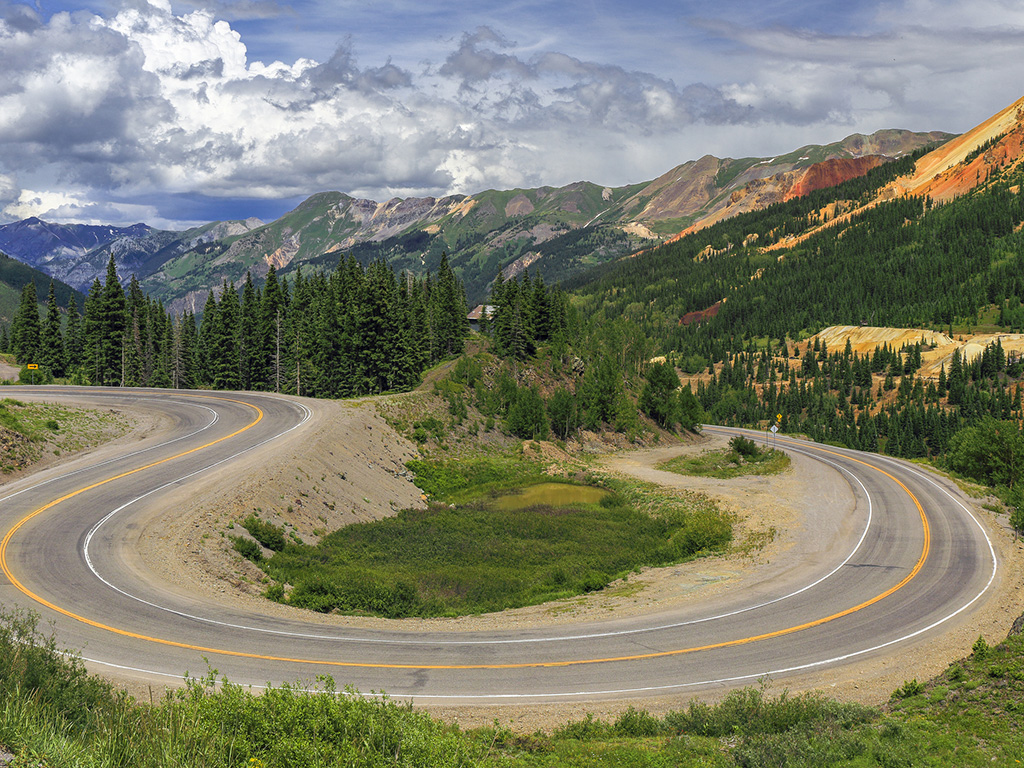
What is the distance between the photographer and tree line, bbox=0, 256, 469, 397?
251 feet

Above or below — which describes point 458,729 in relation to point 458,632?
above

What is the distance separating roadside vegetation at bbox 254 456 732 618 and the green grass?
513 inches

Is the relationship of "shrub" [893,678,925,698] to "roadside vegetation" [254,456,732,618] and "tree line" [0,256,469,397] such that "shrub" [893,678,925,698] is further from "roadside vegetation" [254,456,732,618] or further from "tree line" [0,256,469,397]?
"tree line" [0,256,469,397]

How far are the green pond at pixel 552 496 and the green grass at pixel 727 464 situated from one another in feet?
43.7

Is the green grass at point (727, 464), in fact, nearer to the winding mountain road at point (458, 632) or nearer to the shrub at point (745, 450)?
the shrub at point (745, 450)

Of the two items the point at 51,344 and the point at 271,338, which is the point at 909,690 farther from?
the point at 51,344

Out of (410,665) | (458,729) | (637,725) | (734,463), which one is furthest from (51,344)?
(637,725)

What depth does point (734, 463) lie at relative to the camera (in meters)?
74.2

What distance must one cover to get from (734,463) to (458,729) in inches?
2567

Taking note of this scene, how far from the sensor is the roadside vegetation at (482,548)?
93.9 ft

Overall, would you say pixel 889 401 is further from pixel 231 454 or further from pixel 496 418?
pixel 231 454

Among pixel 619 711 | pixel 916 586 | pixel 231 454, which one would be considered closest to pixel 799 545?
pixel 916 586

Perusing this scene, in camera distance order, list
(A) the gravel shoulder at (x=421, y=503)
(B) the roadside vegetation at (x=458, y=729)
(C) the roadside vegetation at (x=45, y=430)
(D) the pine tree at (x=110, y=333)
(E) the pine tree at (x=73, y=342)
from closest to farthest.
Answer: (B) the roadside vegetation at (x=458, y=729)
(A) the gravel shoulder at (x=421, y=503)
(C) the roadside vegetation at (x=45, y=430)
(D) the pine tree at (x=110, y=333)
(E) the pine tree at (x=73, y=342)

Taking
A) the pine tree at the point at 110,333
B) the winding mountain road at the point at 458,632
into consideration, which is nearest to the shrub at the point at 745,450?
the winding mountain road at the point at 458,632
